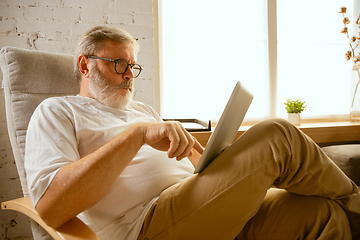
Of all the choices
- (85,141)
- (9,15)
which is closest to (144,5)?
(9,15)

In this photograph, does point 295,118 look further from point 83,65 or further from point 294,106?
point 83,65

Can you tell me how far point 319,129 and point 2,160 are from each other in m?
2.07

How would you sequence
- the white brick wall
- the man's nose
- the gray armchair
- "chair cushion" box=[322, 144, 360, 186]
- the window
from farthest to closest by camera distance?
the window → the white brick wall → "chair cushion" box=[322, 144, 360, 186] → the man's nose → the gray armchair

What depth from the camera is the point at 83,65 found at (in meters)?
1.17

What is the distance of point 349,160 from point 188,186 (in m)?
1.07

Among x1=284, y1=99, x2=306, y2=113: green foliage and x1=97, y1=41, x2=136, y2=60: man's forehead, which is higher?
x1=97, y1=41, x2=136, y2=60: man's forehead

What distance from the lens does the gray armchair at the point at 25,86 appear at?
104 cm

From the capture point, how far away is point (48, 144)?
2.57ft

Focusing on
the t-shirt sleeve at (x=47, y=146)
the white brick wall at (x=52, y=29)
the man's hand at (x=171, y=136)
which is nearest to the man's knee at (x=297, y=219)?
the man's hand at (x=171, y=136)

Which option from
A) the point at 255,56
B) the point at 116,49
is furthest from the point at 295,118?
the point at 116,49

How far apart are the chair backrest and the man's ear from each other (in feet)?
0.37

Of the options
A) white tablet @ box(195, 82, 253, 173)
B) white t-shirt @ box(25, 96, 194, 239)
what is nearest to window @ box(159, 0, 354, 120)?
white t-shirt @ box(25, 96, 194, 239)

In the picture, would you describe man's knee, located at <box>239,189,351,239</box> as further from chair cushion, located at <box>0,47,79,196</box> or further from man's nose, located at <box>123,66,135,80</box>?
chair cushion, located at <box>0,47,79,196</box>

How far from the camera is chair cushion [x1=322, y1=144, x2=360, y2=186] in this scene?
4.49 feet
